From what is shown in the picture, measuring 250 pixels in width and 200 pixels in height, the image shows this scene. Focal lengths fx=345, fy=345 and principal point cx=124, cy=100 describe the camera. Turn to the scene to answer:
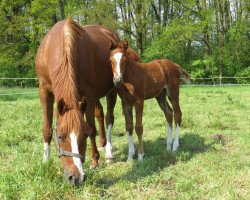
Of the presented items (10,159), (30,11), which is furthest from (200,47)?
(10,159)

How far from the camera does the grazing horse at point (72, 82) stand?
3.49 meters

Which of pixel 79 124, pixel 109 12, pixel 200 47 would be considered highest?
pixel 109 12

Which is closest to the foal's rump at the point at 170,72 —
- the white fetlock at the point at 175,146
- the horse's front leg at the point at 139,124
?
the horse's front leg at the point at 139,124

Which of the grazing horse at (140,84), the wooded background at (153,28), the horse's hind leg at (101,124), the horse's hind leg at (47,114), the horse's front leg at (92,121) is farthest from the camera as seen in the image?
Result: the wooded background at (153,28)

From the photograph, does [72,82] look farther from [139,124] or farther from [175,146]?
[175,146]

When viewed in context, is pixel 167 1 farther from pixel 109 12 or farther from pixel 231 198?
pixel 231 198

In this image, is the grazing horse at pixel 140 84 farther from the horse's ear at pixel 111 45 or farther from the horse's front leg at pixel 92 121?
the horse's front leg at pixel 92 121

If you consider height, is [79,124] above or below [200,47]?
above

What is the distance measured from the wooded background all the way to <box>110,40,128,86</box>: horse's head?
925 inches

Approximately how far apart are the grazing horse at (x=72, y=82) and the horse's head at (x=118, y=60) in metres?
A: 0.28

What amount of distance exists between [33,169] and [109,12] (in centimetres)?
2849

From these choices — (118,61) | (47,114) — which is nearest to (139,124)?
(118,61)

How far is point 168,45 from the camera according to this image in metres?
30.9

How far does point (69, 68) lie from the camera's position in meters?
3.94
